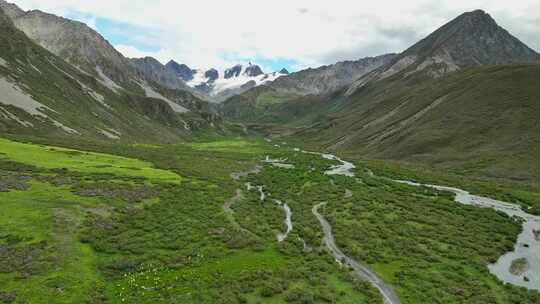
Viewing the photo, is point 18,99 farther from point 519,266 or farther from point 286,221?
point 519,266

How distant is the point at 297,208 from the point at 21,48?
614 feet

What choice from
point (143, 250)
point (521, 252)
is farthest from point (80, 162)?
point (521, 252)

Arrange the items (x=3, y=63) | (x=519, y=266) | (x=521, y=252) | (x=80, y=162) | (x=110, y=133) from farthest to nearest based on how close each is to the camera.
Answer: (x=110, y=133) → (x=3, y=63) → (x=80, y=162) → (x=521, y=252) → (x=519, y=266)

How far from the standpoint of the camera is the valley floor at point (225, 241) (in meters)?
27.1

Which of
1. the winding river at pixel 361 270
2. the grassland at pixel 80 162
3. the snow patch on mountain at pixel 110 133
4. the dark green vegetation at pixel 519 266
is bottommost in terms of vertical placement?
the snow patch on mountain at pixel 110 133

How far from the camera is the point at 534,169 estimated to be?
79.1m

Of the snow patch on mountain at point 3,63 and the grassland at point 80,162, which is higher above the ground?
the snow patch on mountain at point 3,63

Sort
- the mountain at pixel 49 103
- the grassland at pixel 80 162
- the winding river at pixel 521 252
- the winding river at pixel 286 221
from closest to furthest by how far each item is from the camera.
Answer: the winding river at pixel 521 252 → the winding river at pixel 286 221 → the grassland at pixel 80 162 → the mountain at pixel 49 103

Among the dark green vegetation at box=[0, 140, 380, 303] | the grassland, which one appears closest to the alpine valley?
the dark green vegetation at box=[0, 140, 380, 303]

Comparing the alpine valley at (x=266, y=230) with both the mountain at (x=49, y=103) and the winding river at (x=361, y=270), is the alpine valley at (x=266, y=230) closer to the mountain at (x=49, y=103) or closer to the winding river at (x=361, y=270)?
the winding river at (x=361, y=270)

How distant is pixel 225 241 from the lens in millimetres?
37281

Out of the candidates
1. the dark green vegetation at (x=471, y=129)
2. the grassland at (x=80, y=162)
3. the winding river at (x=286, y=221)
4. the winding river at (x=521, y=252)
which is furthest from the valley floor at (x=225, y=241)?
the dark green vegetation at (x=471, y=129)

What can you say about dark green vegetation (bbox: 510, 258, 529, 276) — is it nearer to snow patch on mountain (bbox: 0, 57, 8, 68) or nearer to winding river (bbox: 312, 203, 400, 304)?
winding river (bbox: 312, 203, 400, 304)

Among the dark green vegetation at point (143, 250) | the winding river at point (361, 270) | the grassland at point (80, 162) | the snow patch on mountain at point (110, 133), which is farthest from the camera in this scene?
the snow patch on mountain at point (110, 133)
